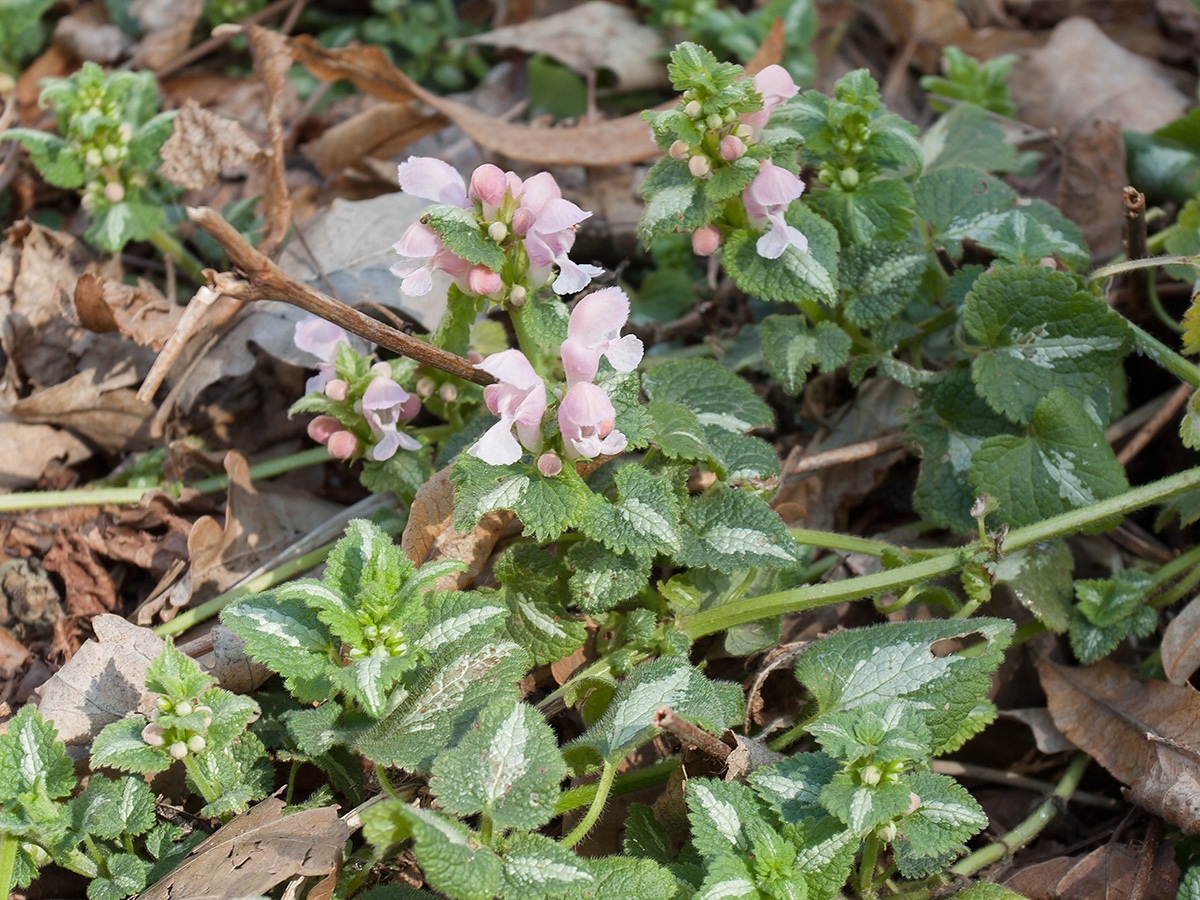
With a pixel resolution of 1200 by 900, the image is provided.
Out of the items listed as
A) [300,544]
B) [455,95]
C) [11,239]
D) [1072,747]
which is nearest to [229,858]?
[300,544]

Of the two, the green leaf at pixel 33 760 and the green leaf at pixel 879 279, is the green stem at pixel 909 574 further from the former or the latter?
the green leaf at pixel 33 760

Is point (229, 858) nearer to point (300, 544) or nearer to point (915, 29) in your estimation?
point (300, 544)

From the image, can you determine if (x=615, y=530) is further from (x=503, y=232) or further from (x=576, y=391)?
(x=503, y=232)

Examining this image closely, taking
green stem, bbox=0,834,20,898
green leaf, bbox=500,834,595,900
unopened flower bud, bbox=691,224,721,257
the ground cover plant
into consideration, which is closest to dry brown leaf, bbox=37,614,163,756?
the ground cover plant

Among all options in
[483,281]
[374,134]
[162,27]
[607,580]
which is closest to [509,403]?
[483,281]

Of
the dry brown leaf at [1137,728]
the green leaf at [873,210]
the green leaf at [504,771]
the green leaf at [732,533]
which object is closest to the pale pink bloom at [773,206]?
the green leaf at [873,210]

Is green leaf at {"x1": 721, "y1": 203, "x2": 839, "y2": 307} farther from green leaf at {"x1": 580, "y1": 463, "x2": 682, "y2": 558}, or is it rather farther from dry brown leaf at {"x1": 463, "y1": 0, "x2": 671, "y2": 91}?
dry brown leaf at {"x1": 463, "y1": 0, "x2": 671, "y2": 91}
